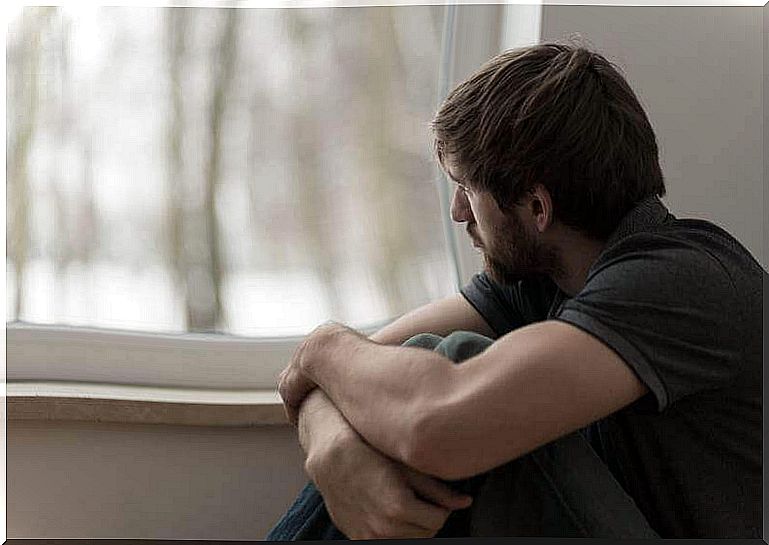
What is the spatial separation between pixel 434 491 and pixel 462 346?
147 millimetres

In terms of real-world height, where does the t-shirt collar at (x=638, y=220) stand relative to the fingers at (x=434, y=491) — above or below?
above

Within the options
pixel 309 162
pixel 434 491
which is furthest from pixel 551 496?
pixel 309 162

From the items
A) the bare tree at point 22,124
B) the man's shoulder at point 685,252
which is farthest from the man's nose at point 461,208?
the bare tree at point 22,124

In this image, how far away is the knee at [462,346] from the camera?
1.04m

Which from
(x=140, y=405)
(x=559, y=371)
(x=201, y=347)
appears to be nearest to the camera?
(x=559, y=371)

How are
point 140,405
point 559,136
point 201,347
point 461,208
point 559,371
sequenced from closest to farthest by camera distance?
1. point 559,371
2. point 559,136
3. point 461,208
4. point 140,405
5. point 201,347

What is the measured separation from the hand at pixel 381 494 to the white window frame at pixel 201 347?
0.44 m

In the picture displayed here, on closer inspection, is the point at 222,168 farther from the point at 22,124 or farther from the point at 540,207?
the point at 540,207

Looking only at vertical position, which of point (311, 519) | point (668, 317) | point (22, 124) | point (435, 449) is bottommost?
point (311, 519)

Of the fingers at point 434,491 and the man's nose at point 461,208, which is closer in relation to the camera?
the fingers at point 434,491

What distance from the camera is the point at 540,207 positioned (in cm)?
117

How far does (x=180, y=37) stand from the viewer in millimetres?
1515

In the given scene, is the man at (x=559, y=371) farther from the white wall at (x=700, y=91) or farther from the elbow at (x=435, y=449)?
the white wall at (x=700, y=91)

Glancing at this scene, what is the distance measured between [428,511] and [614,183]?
420mm
